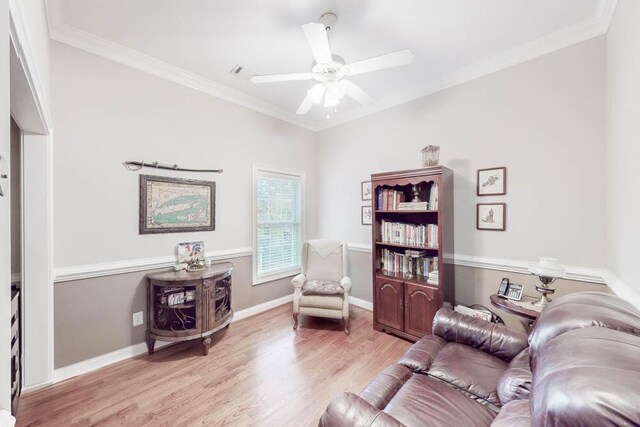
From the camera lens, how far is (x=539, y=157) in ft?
7.52

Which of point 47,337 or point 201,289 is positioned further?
point 201,289

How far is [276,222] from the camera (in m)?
3.73

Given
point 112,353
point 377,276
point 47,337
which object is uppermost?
point 377,276

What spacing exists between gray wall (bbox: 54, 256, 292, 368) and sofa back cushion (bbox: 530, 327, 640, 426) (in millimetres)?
2948

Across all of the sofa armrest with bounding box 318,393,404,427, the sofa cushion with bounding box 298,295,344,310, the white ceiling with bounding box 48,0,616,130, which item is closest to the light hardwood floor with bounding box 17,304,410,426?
the sofa cushion with bounding box 298,295,344,310

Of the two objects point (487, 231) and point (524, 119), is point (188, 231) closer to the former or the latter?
point (487, 231)

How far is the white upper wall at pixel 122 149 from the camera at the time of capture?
2.10m

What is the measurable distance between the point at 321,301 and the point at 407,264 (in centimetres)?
108

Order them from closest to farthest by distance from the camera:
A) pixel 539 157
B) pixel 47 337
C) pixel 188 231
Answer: pixel 47 337
pixel 539 157
pixel 188 231

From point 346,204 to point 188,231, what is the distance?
7.04ft

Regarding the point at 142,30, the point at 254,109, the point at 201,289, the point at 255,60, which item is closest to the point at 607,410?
the point at 201,289

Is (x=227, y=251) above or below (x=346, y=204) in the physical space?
below

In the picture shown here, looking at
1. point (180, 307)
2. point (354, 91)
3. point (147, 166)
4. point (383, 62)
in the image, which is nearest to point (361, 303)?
point (180, 307)

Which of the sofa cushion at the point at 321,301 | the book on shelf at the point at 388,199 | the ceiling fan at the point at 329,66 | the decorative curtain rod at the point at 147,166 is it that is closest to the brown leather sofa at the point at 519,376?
the sofa cushion at the point at 321,301
